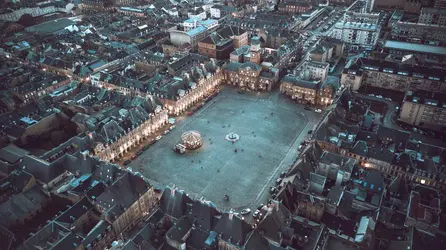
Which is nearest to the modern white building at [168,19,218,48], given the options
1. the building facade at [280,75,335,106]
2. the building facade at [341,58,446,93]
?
the building facade at [280,75,335,106]

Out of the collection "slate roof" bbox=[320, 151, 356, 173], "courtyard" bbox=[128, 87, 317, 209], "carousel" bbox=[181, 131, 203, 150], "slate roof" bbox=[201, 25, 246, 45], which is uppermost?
"slate roof" bbox=[201, 25, 246, 45]

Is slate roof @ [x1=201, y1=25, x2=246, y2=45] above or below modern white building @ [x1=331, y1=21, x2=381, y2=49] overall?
above

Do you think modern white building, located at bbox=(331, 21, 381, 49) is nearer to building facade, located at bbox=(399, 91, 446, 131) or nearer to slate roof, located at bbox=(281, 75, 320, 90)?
slate roof, located at bbox=(281, 75, 320, 90)

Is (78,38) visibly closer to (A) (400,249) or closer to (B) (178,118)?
→ (B) (178,118)

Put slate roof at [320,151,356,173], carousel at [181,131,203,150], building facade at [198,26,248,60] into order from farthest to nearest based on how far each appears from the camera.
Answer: building facade at [198,26,248,60], carousel at [181,131,203,150], slate roof at [320,151,356,173]

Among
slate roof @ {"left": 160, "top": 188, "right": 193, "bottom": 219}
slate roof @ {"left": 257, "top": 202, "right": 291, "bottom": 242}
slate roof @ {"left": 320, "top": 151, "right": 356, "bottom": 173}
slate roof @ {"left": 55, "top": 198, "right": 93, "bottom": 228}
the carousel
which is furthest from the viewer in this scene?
the carousel

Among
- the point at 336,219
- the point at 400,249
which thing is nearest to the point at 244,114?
the point at 336,219

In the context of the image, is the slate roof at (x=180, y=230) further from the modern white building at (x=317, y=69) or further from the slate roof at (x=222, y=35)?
the slate roof at (x=222, y=35)
